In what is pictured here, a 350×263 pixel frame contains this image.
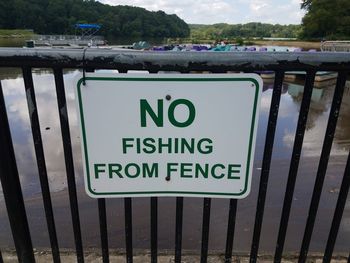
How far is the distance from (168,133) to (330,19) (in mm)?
70688

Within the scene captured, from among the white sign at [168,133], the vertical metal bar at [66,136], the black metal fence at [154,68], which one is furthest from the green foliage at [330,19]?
the vertical metal bar at [66,136]

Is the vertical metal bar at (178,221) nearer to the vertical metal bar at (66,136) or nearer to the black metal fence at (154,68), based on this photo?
the black metal fence at (154,68)

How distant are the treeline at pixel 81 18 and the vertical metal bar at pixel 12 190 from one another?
103703 mm

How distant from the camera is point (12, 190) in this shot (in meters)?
1.83

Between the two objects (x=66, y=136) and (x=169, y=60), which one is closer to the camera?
(x=169, y=60)

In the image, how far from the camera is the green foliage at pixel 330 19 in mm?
60188

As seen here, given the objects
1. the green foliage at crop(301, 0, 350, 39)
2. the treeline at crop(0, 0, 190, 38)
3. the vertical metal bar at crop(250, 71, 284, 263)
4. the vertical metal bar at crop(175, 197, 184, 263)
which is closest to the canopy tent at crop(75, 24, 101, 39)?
the treeline at crop(0, 0, 190, 38)

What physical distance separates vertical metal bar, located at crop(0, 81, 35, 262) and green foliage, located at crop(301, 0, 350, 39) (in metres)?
67.1

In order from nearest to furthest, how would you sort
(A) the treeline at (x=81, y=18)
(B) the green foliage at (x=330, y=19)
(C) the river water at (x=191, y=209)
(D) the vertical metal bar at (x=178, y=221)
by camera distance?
(D) the vertical metal bar at (x=178, y=221)
(C) the river water at (x=191, y=209)
(B) the green foliage at (x=330, y=19)
(A) the treeline at (x=81, y=18)

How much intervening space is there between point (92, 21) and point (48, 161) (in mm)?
108325

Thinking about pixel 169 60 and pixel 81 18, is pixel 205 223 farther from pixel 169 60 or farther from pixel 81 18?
pixel 81 18

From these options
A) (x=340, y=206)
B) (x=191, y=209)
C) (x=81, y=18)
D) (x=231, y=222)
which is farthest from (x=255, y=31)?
(x=231, y=222)

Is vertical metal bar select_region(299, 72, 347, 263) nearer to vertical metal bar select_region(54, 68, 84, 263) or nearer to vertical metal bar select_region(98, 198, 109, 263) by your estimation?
vertical metal bar select_region(98, 198, 109, 263)

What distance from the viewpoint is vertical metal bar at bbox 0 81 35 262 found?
5.54 ft
